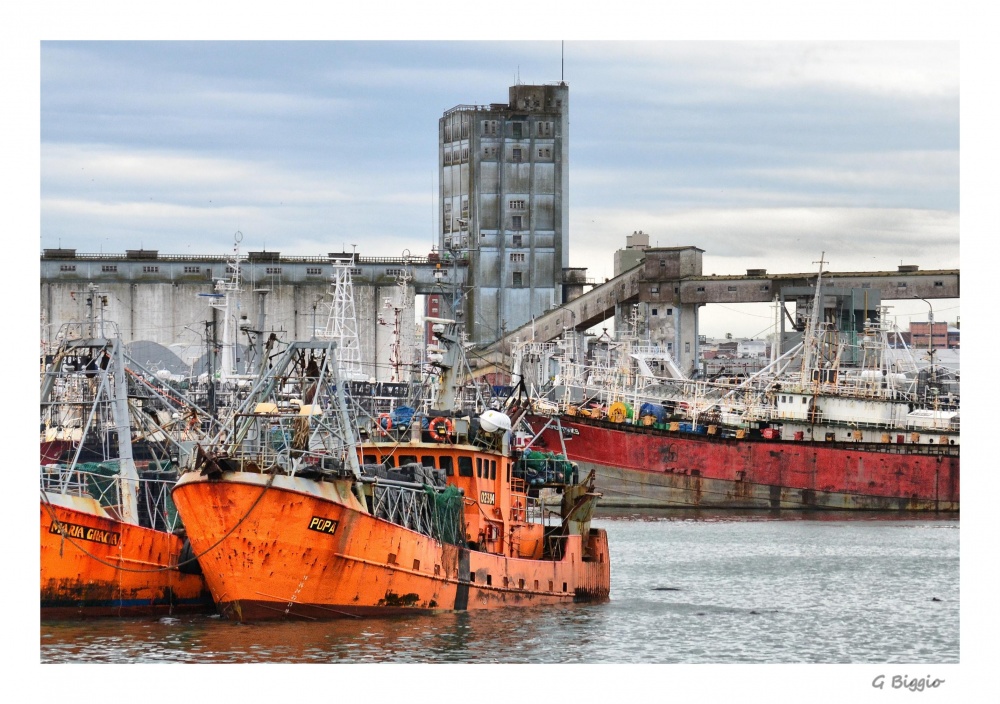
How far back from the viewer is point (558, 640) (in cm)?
2798

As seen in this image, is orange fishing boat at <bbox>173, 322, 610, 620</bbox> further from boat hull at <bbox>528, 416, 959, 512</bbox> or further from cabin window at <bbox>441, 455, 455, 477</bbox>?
boat hull at <bbox>528, 416, 959, 512</bbox>

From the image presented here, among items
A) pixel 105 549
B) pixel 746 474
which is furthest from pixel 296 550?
pixel 746 474

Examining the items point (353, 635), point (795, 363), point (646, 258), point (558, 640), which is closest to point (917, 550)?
point (558, 640)

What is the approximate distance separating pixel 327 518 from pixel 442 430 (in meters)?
6.24

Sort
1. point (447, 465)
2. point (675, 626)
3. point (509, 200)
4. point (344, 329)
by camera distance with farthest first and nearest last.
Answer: point (509, 200) → point (344, 329) → point (447, 465) → point (675, 626)

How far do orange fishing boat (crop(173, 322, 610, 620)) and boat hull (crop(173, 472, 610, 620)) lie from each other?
0.9 inches

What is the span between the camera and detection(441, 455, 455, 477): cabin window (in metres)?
32.0

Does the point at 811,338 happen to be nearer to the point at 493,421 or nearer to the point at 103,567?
the point at 493,421

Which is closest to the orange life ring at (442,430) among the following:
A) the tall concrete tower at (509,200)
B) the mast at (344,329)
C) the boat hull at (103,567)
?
the boat hull at (103,567)

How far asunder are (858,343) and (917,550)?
89.5 feet

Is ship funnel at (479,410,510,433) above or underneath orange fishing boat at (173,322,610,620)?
above

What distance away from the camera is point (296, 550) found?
26.2 meters

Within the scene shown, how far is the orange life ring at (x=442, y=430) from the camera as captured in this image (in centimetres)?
3203

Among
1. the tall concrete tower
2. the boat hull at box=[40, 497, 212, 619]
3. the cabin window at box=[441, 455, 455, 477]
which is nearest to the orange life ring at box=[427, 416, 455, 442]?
the cabin window at box=[441, 455, 455, 477]
